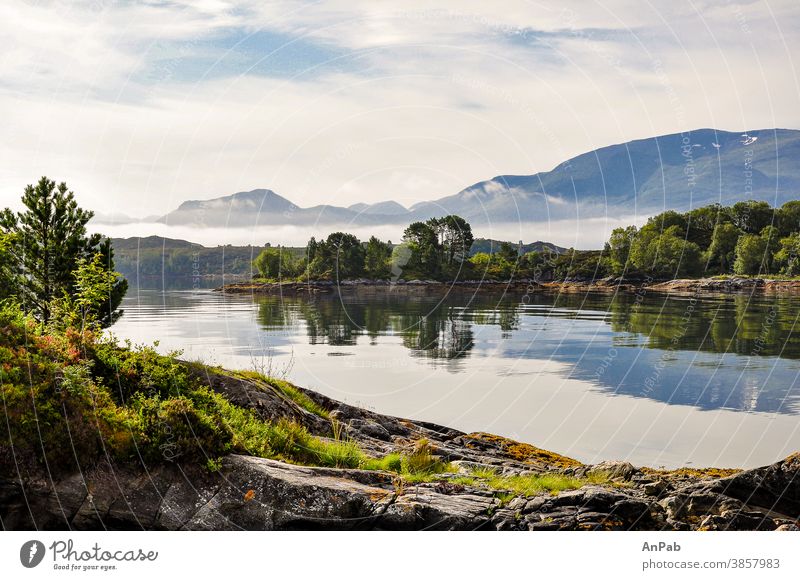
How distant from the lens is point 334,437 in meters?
21.0

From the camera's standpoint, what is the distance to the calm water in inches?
1162

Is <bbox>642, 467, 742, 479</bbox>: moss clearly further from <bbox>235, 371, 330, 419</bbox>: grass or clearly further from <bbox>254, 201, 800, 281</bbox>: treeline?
<bbox>254, 201, 800, 281</bbox>: treeline

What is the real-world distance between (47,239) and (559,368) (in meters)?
32.1

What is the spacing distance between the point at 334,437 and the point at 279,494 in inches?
284

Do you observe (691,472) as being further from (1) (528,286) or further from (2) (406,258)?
(1) (528,286)

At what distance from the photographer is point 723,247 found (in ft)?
581

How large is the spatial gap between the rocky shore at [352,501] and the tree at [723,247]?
169 meters

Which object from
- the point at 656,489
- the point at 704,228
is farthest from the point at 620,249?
the point at 656,489

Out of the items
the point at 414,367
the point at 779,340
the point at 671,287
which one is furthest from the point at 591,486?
the point at 671,287

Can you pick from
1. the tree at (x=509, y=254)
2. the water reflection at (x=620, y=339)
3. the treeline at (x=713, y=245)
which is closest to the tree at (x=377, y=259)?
the tree at (x=509, y=254)

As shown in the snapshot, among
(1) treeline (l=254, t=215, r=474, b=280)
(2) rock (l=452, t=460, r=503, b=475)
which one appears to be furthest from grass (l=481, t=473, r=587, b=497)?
(1) treeline (l=254, t=215, r=474, b=280)

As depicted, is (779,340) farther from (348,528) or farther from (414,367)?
(348,528)

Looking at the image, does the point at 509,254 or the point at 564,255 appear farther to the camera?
the point at 564,255

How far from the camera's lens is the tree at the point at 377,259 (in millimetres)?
149750
